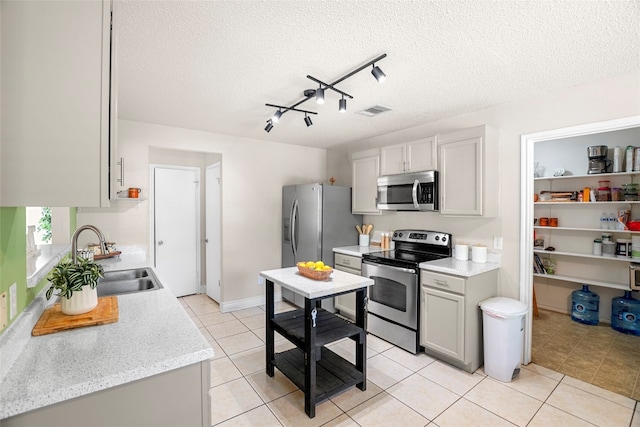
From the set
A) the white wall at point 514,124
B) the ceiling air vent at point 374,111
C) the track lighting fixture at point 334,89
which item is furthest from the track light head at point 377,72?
the white wall at point 514,124

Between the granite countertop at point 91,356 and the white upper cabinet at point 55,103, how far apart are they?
558mm

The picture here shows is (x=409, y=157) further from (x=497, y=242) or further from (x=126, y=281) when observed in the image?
(x=126, y=281)

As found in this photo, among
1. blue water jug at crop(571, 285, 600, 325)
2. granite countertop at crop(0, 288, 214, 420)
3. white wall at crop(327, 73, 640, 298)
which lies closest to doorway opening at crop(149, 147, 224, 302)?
white wall at crop(327, 73, 640, 298)

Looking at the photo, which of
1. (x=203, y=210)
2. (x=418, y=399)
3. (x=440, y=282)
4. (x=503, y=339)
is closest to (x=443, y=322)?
(x=440, y=282)

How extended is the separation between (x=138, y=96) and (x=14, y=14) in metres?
Answer: 2.02

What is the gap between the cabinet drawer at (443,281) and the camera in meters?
2.71

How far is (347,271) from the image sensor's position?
3.87 metres

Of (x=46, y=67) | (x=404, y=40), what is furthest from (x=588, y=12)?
(x=46, y=67)

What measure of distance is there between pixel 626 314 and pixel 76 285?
510 centimetres

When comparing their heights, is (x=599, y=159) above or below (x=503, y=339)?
above

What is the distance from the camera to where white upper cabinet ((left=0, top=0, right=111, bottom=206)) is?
0.97 meters

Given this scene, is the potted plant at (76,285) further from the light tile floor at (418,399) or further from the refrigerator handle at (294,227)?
the refrigerator handle at (294,227)

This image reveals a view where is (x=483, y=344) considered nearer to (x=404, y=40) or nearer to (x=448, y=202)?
(x=448, y=202)

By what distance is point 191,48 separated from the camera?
1.99 m
